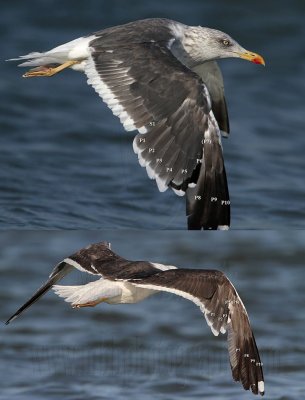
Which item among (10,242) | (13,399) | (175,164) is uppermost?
(175,164)

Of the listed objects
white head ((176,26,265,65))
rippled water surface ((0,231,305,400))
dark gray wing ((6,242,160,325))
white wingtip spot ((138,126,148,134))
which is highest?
white wingtip spot ((138,126,148,134))

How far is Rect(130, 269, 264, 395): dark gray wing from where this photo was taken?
209 inches

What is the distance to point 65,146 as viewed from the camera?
31.4ft

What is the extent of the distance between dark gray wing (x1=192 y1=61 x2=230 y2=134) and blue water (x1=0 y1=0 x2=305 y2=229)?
743mm

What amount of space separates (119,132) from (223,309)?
14.8 feet

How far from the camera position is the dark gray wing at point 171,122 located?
19.6ft

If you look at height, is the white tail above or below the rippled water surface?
above

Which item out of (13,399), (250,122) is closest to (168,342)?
(13,399)

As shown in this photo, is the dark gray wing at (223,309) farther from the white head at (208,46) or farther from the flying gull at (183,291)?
the white head at (208,46)

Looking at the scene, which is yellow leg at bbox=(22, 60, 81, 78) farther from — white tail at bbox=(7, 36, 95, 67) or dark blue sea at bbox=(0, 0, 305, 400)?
dark blue sea at bbox=(0, 0, 305, 400)

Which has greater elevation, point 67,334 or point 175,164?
point 175,164

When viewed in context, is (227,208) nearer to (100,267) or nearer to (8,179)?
(100,267)

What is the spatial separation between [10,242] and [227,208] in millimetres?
3298

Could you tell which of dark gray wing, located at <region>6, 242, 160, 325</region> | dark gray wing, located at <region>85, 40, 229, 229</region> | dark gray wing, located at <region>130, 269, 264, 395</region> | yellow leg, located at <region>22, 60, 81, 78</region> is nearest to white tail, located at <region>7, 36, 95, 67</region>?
yellow leg, located at <region>22, 60, 81, 78</region>
